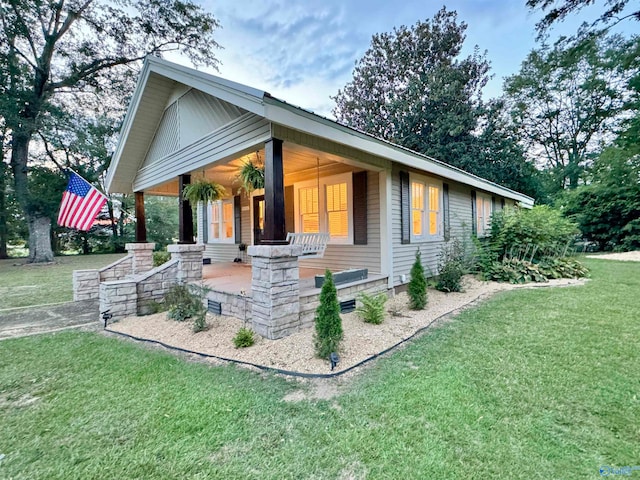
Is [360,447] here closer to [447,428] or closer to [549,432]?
[447,428]

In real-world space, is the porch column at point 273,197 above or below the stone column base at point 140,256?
above

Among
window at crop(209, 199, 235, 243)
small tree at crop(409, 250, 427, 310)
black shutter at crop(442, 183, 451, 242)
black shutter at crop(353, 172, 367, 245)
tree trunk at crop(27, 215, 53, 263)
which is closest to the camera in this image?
small tree at crop(409, 250, 427, 310)

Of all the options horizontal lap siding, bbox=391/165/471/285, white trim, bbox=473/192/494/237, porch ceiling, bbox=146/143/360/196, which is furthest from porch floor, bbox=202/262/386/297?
white trim, bbox=473/192/494/237

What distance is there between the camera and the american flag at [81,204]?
6400 millimetres

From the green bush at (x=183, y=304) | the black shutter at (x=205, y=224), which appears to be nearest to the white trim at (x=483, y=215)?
the green bush at (x=183, y=304)

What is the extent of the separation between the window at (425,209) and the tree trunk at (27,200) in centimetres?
1648

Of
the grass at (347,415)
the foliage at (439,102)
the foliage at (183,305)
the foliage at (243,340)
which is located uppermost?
the foliage at (439,102)

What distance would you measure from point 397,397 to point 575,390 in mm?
1606

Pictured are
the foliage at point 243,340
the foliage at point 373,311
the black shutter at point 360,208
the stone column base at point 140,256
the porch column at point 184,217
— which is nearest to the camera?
the foliage at point 243,340

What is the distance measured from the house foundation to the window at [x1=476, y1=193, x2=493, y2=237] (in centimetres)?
813

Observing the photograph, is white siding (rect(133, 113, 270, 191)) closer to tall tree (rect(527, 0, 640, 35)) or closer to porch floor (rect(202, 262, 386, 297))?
porch floor (rect(202, 262, 386, 297))

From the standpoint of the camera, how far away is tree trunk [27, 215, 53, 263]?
14156 millimetres

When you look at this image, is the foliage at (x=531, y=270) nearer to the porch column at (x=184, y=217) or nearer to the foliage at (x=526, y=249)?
the foliage at (x=526, y=249)

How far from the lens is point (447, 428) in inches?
83.4
